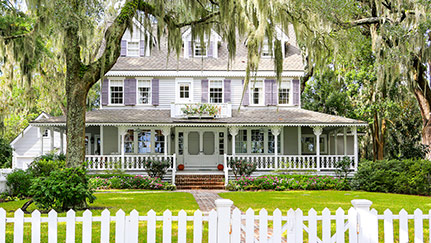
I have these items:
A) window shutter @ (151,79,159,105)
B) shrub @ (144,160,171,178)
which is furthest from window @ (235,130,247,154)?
window shutter @ (151,79,159,105)

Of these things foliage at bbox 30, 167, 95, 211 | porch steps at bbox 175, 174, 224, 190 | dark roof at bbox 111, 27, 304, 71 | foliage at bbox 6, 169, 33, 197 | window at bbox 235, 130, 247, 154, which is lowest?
porch steps at bbox 175, 174, 224, 190

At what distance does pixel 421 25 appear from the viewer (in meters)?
15.5

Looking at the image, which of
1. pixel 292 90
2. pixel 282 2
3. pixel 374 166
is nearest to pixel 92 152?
pixel 292 90

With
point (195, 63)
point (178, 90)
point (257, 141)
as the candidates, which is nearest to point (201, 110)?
point (178, 90)

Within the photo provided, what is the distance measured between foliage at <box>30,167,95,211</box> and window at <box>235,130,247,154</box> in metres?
14.5

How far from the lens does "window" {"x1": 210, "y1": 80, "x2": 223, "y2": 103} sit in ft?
78.3

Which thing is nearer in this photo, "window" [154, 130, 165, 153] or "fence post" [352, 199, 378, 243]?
"fence post" [352, 199, 378, 243]

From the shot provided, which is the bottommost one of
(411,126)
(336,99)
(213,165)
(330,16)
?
(213,165)

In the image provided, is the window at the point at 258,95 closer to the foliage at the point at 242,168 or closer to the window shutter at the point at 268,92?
the window shutter at the point at 268,92

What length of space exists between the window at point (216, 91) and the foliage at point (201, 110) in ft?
5.56

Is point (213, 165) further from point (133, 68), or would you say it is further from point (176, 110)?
point (133, 68)

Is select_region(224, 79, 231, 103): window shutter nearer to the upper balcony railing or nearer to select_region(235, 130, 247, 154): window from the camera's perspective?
the upper balcony railing

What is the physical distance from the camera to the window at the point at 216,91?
2386cm

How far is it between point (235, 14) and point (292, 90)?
41.9 ft
